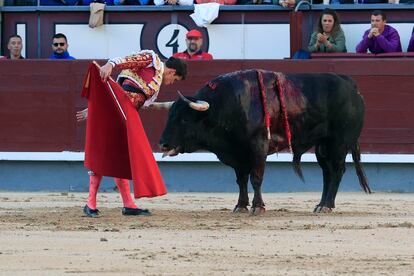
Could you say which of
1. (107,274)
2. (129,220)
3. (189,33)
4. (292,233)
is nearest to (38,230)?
(129,220)

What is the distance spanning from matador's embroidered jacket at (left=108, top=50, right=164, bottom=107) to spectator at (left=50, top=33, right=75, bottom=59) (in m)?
3.74

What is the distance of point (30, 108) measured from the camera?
14281 mm

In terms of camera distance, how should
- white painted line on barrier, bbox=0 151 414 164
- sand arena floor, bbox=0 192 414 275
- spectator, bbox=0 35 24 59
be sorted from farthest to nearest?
spectator, bbox=0 35 24 59 < white painted line on barrier, bbox=0 151 414 164 < sand arena floor, bbox=0 192 414 275

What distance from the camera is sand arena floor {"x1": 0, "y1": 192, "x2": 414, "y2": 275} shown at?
24.7 feet

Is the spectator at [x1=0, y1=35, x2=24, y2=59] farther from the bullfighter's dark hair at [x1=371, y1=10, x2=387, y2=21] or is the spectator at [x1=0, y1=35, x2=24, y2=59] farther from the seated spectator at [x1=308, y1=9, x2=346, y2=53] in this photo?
the bullfighter's dark hair at [x1=371, y1=10, x2=387, y2=21]

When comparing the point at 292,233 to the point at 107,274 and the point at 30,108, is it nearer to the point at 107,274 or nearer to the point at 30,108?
the point at 107,274

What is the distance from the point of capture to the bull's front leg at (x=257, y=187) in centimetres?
1067

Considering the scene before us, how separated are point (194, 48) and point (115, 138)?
3.56 meters

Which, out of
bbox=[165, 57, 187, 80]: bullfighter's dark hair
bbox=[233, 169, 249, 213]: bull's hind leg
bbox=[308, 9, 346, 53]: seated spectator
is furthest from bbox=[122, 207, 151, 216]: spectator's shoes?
bbox=[308, 9, 346, 53]: seated spectator

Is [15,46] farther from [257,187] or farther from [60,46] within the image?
[257,187]

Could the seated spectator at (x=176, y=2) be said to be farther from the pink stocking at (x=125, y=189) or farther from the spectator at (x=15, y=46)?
the pink stocking at (x=125, y=189)

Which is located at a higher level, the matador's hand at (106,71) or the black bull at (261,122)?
the matador's hand at (106,71)

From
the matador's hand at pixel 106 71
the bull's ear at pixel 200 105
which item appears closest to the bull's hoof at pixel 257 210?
the bull's ear at pixel 200 105

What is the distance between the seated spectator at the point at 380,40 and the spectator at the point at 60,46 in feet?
9.44
